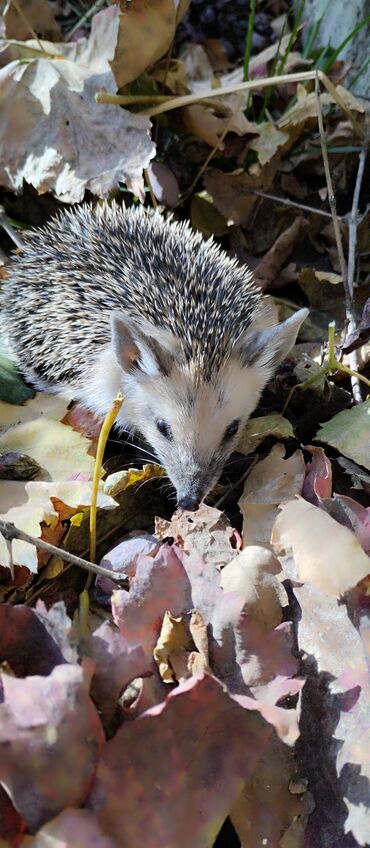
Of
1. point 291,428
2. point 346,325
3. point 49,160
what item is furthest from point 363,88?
point 291,428

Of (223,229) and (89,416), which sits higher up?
(223,229)

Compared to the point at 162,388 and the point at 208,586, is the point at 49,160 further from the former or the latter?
the point at 208,586

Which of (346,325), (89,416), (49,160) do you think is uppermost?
(49,160)

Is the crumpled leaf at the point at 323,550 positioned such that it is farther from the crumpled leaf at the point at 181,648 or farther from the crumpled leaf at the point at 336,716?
the crumpled leaf at the point at 181,648

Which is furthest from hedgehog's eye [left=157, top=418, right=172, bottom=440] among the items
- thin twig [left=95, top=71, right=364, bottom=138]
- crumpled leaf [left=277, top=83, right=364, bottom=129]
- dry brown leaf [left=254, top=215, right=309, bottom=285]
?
crumpled leaf [left=277, top=83, right=364, bottom=129]

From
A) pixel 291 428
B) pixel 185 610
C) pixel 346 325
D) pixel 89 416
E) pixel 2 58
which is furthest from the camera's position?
pixel 2 58

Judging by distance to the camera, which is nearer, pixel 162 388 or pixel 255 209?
pixel 162 388

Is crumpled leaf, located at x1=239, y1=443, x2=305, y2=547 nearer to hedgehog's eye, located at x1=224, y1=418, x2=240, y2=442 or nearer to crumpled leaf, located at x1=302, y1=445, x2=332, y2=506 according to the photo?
crumpled leaf, located at x1=302, y1=445, x2=332, y2=506

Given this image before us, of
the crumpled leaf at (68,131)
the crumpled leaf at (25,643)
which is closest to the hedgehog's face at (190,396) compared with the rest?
the crumpled leaf at (68,131)
